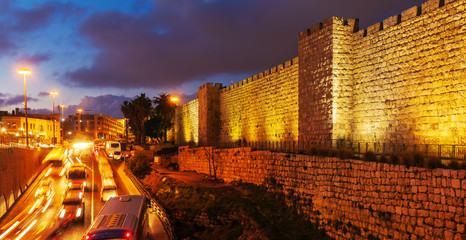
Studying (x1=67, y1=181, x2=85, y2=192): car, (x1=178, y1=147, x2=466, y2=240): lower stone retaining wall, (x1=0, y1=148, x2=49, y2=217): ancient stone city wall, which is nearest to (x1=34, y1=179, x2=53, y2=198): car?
(x1=0, y1=148, x2=49, y2=217): ancient stone city wall

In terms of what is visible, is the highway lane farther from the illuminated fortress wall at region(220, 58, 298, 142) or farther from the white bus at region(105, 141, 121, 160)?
the white bus at region(105, 141, 121, 160)

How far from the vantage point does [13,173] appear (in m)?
24.7

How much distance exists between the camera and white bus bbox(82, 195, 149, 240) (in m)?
10.0

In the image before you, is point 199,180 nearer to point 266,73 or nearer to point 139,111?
point 266,73

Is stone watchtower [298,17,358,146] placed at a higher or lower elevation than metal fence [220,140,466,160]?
higher

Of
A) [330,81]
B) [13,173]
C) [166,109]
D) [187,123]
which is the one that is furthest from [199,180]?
[166,109]

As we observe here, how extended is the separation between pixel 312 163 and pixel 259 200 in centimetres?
452

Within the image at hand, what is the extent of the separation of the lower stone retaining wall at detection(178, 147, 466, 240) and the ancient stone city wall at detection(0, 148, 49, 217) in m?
14.8

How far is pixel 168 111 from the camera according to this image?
59812mm

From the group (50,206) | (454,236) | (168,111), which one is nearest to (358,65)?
(454,236)

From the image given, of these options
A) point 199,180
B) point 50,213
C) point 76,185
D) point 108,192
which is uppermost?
point 76,185

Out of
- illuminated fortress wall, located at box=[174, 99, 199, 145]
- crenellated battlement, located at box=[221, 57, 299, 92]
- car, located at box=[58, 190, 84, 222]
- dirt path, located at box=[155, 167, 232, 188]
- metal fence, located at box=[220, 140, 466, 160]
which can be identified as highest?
crenellated battlement, located at box=[221, 57, 299, 92]

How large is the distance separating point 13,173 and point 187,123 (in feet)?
86.2

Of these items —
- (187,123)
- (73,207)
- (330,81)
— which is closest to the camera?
(330,81)
